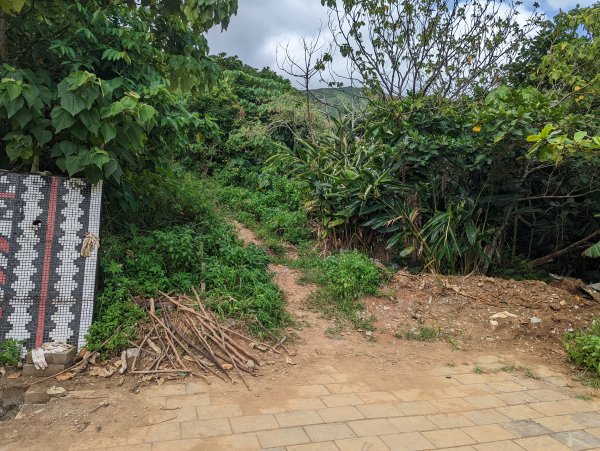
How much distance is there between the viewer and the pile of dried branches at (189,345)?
3.80 metres

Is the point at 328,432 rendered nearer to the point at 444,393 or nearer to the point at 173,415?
the point at 173,415

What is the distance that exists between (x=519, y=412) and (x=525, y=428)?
9.8 inches

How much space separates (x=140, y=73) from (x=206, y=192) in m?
4.50

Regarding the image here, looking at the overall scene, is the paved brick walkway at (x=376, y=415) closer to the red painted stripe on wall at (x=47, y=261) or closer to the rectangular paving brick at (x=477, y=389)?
the rectangular paving brick at (x=477, y=389)

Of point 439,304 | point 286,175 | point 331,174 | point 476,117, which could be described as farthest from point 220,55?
point 439,304

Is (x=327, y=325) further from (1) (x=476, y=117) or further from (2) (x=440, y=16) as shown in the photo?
(2) (x=440, y=16)

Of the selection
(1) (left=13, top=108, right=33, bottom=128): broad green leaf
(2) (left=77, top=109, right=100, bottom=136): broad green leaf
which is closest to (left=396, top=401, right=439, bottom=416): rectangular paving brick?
(2) (left=77, top=109, right=100, bottom=136): broad green leaf

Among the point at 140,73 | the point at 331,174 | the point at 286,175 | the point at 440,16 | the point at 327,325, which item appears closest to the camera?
the point at 140,73

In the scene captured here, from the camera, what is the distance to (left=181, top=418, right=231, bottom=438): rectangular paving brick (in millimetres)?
2879

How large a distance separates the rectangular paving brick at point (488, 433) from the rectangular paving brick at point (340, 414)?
69 centimetres

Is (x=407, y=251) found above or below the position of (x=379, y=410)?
above

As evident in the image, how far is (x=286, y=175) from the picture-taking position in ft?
30.7

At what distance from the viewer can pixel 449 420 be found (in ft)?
10.5

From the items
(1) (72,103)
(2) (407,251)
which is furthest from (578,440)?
(1) (72,103)
